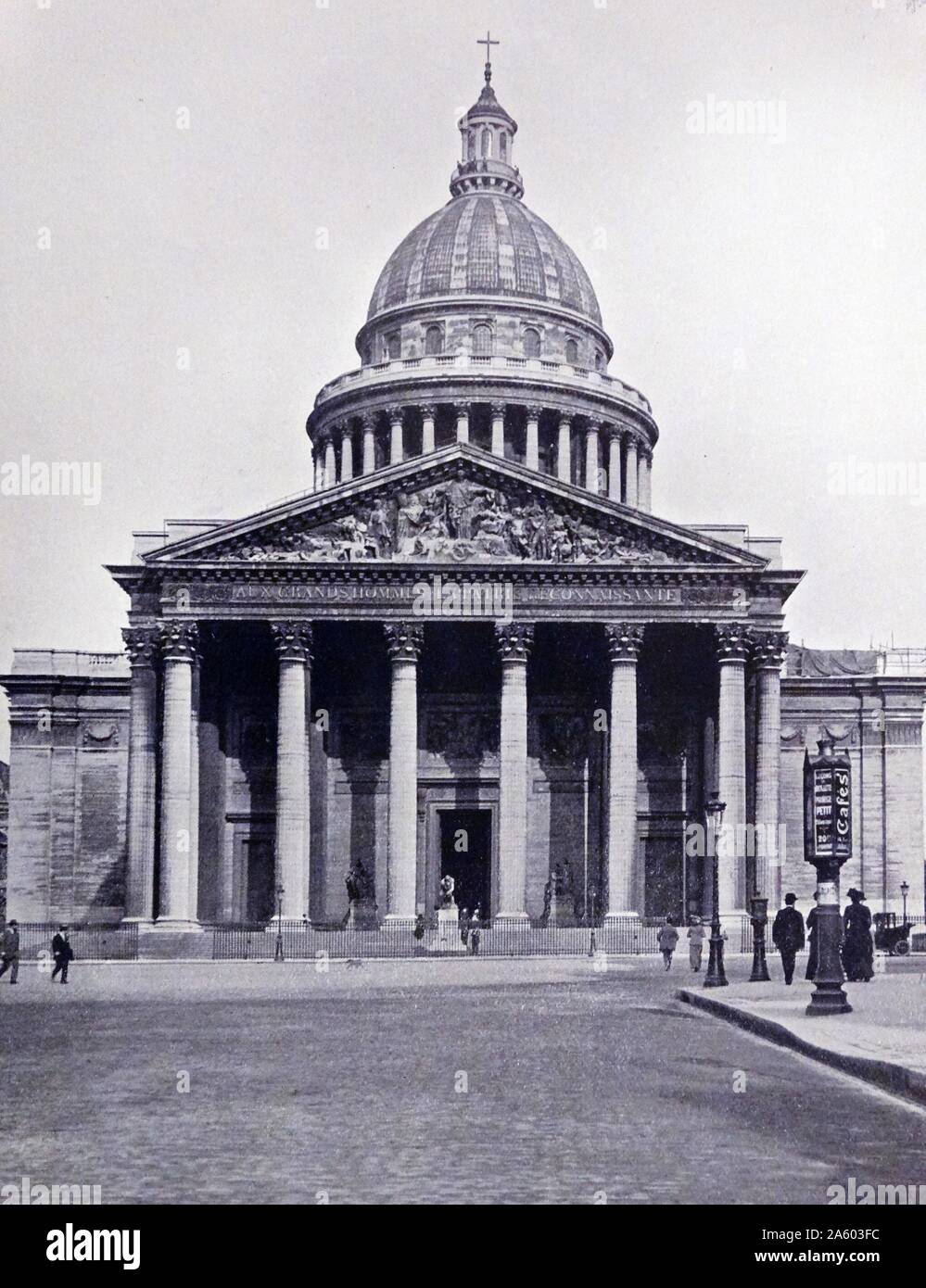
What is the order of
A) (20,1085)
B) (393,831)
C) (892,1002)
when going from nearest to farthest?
1. (20,1085)
2. (892,1002)
3. (393,831)

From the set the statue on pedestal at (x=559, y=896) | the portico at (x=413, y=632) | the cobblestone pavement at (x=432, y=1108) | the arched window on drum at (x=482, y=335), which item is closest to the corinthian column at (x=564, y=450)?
the arched window on drum at (x=482, y=335)

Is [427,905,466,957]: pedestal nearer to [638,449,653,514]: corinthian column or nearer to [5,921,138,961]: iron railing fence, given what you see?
[5,921,138,961]: iron railing fence

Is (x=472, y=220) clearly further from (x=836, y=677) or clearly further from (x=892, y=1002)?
(x=892, y=1002)

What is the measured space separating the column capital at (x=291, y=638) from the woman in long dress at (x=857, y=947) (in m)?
25.8

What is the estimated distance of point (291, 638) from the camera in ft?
181

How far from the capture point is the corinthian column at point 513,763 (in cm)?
5456

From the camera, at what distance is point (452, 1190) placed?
1221cm

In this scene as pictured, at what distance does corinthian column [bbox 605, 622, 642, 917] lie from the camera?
54.7m

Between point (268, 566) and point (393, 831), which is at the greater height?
point (268, 566)

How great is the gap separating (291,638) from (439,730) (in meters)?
8.54

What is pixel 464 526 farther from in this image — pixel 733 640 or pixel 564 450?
pixel 564 450
